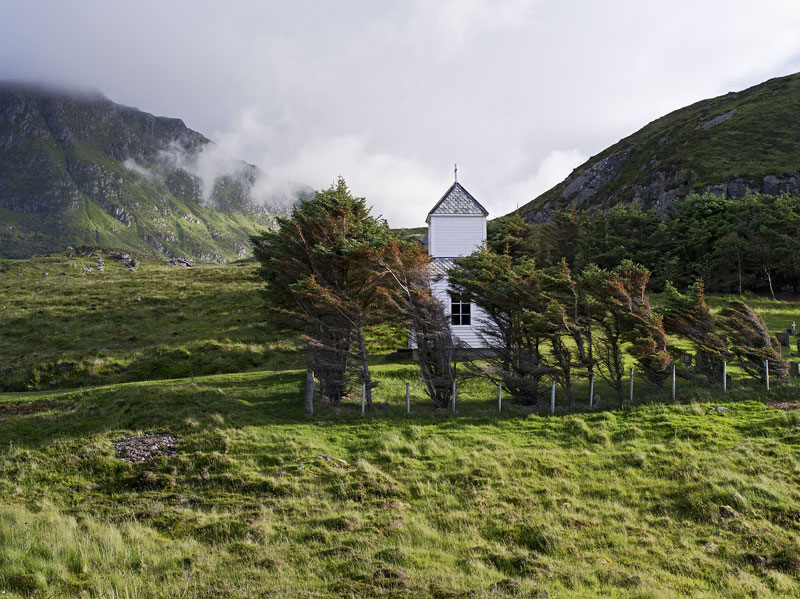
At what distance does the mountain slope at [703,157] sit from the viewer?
81.4 m

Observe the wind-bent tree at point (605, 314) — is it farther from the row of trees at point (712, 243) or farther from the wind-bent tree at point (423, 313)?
the row of trees at point (712, 243)

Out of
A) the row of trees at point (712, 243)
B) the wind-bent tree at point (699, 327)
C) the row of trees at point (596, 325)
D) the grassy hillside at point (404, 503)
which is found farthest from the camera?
the row of trees at point (712, 243)

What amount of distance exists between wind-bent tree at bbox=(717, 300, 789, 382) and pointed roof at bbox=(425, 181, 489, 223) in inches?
571

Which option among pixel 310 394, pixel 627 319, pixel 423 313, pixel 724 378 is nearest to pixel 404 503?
pixel 310 394

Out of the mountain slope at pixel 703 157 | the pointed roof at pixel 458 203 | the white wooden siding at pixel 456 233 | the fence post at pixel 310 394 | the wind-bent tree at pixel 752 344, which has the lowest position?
the fence post at pixel 310 394

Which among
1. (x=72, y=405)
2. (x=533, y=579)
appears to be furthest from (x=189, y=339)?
(x=533, y=579)

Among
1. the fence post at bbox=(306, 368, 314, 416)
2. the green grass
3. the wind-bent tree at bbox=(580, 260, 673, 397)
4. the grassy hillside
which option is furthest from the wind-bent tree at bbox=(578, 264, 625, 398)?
the green grass

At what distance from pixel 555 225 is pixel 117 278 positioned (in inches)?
2685

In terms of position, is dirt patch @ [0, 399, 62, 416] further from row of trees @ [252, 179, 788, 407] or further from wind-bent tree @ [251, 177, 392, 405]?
row of trees @ [252, 179, 788, 407]

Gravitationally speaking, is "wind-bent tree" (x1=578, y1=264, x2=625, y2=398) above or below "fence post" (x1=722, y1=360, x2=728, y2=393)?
above

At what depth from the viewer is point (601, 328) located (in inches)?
730

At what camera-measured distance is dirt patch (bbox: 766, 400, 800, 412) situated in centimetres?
1538

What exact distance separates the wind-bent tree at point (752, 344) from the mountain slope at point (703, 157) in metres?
55.1

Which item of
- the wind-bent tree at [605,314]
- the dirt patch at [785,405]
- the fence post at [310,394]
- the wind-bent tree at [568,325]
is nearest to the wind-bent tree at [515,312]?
the wind-bent tree at [568,325]
